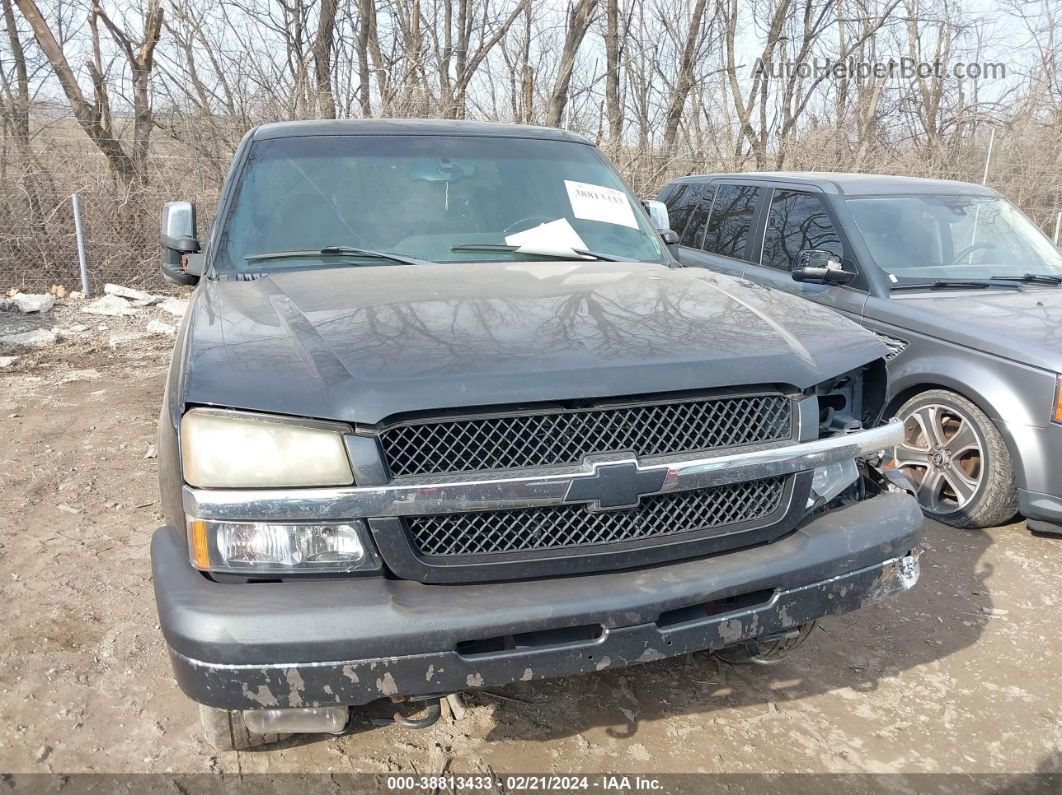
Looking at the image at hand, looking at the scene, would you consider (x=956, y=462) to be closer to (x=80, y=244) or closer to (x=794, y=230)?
(x=794, y=230)

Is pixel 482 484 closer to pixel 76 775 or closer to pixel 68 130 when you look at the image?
pixel 76 775

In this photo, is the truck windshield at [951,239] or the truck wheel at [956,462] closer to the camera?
the truck wheel at [956,462]

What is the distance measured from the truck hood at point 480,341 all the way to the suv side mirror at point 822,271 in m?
1.99

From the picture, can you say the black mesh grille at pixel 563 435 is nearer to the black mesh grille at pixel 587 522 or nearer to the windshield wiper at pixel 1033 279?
the black mesh grille at pixel 587 522

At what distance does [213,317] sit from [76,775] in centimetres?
134

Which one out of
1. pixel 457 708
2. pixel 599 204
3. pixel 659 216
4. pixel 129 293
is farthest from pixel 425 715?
pixel 129 293

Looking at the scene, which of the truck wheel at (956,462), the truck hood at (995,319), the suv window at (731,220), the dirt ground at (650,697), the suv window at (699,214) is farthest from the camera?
the suv window at (699,214)

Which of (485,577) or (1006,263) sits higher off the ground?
(1006,263)

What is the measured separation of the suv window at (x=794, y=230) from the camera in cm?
502

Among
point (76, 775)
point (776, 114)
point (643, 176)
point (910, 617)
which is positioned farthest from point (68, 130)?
point (776, 114)

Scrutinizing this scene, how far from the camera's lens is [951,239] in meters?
4.95

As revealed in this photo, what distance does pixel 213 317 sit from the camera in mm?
2389

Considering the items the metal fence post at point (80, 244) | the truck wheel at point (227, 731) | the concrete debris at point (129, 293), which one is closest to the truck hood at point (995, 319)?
the truck wheel at point (227, 731)

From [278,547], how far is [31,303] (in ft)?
28.6
